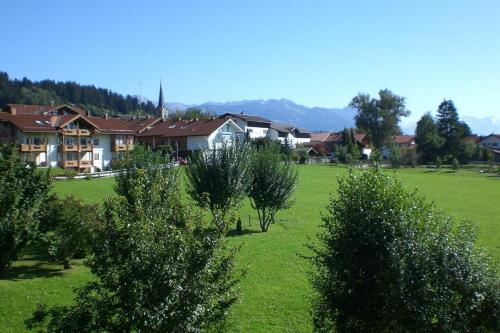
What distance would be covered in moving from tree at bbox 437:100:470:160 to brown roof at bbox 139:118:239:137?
157 ft

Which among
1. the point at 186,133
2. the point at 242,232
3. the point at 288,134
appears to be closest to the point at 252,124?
the point at 288,134

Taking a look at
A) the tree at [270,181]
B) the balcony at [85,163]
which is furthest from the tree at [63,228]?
the balcony at [85,163]

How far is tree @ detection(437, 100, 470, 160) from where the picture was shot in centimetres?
9600

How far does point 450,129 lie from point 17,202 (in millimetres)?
95852

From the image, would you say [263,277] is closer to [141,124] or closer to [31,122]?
[31,122]

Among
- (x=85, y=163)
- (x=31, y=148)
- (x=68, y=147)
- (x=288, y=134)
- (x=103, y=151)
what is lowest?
(x=85, y=163)

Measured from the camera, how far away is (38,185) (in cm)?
1852

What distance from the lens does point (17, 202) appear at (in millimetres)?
16922

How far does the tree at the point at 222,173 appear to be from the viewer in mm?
26984

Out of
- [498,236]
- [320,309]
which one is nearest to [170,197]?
[320,309]

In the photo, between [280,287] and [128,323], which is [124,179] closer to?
[280,287]

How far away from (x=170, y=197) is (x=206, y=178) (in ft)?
57.1

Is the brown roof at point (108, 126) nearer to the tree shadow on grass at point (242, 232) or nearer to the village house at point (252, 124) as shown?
the village house at point (252, 124)

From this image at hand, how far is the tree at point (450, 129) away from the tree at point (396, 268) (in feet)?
306
